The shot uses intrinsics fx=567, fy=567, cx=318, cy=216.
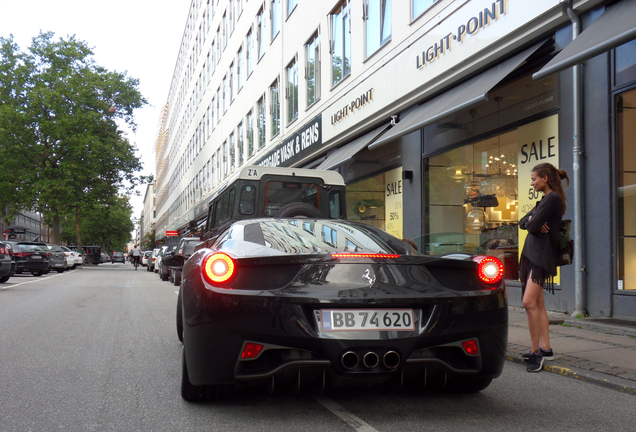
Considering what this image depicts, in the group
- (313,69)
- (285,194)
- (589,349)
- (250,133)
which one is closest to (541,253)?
(589,349)

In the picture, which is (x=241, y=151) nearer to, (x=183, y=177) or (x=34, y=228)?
(x=183, y=177)

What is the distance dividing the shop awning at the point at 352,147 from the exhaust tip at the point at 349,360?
1085 cm

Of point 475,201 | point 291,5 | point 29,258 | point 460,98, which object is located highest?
point 291,5

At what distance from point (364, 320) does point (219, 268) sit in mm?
868

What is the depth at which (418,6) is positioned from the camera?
40.6 ft

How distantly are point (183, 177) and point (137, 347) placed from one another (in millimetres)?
57411

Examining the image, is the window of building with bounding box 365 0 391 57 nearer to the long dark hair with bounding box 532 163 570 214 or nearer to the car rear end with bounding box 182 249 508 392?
the long dark hair with bounding box 532 163 570 214

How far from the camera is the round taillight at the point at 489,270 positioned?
352 cm

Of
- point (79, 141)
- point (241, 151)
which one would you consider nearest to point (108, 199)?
point (79, 141)

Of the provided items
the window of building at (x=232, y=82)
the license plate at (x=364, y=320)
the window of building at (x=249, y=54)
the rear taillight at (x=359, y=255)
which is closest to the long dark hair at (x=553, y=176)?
the rear taillight at (x=359, y=255)

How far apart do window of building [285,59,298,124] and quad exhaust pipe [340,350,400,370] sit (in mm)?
19177

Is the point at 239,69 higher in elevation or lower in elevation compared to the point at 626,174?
higher

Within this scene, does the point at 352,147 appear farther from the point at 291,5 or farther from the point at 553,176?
the point at 553,176

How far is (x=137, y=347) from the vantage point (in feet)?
19.2
